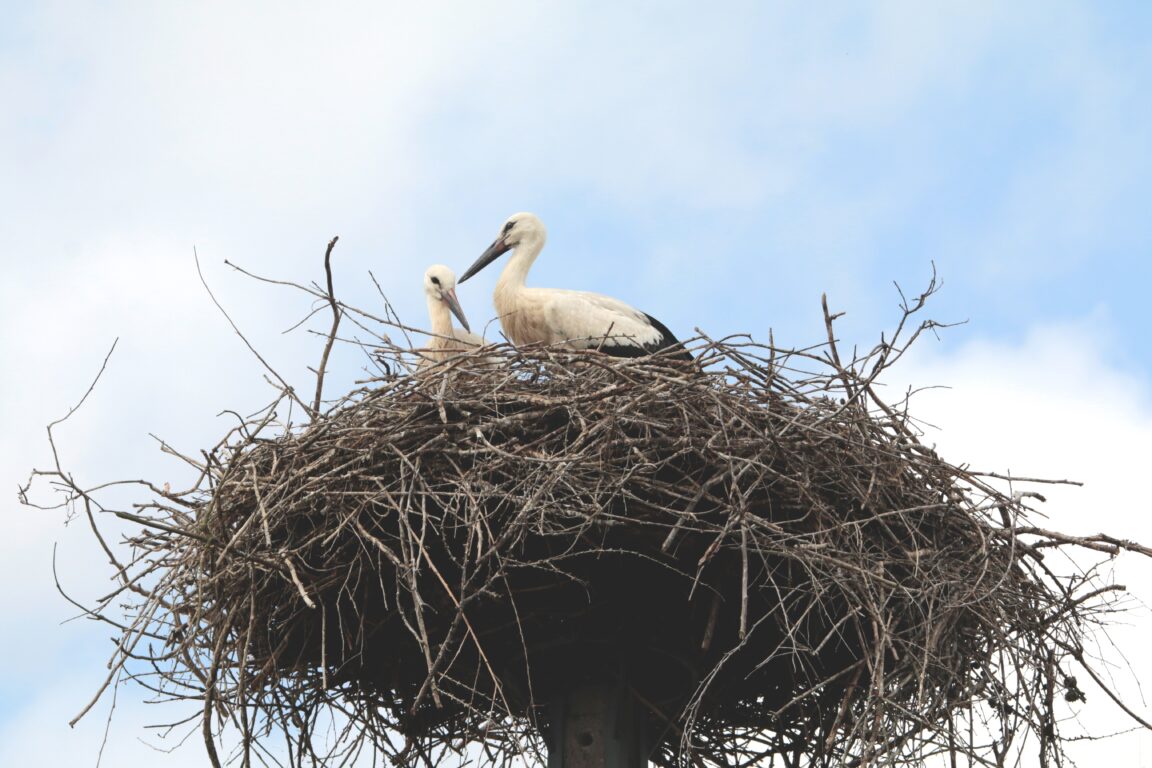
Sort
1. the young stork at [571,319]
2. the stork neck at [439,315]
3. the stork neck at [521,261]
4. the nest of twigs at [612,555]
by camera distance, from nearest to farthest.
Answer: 1. the nest of twigs at [612,555]
2. the young stork at [571,319]
3. the stork neck at [521,261]
4. the stork neck at [439,315]

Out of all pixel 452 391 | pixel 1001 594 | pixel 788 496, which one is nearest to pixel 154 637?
pixel 452 391

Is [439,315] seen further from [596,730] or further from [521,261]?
[596,730]

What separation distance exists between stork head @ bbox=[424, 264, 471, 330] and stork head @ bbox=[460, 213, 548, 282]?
23 centimetres

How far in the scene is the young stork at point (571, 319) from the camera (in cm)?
647

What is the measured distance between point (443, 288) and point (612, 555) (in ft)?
10.5

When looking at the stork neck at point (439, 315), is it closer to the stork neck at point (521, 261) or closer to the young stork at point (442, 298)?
Result: the young stork at point (442, 298)

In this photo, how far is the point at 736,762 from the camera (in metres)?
5.29

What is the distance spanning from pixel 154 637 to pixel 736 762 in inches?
80.2

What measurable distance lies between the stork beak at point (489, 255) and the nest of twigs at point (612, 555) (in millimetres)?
2478

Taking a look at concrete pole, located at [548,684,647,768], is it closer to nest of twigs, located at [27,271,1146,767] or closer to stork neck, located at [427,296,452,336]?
nest of twigs, located at [27,271,1146,767]

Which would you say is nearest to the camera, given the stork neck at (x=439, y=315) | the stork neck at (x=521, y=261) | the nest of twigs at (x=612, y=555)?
the nest of twigs at (x=612, y=555)

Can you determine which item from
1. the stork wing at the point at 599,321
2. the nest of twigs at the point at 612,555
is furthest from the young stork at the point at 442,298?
the nest of twigs at the point at 612,555

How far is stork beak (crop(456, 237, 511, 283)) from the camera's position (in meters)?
7.46

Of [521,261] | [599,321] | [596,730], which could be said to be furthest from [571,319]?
[596,730]
